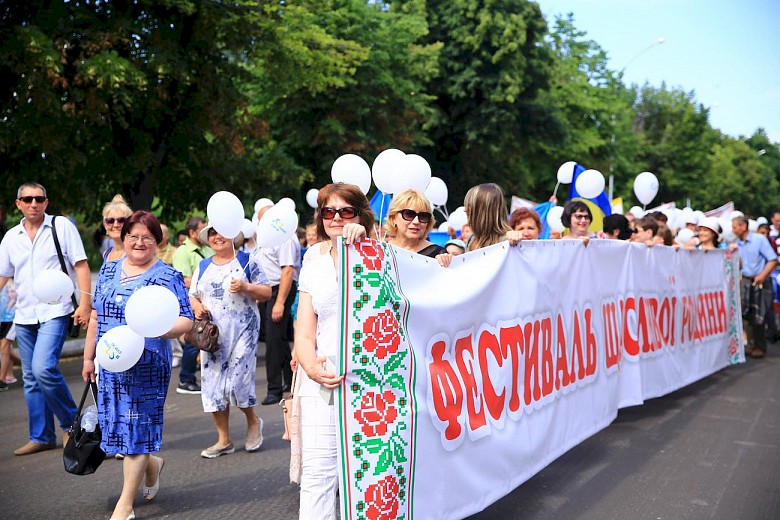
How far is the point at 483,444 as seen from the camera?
15.4 feet

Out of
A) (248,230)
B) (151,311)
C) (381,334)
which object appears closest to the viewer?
(381,334)

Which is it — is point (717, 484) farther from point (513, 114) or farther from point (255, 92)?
point (513, 114)

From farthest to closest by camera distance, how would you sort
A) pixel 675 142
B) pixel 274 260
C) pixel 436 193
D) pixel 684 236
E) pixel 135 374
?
pixel 675 142
pixel 684 236
pixel 436 193
pixel 274 260
pixel 135 374

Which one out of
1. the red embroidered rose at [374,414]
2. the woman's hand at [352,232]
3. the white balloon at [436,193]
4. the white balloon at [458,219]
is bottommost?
the red embroidered rose at [374,414]

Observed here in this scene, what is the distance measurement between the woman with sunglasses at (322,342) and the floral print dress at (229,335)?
2206 millimetres

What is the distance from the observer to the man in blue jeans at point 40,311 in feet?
21.9

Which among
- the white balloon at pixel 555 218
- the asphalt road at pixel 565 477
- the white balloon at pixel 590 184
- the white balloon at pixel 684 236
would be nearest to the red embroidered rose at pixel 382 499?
the asphalt road at pixel 565 477

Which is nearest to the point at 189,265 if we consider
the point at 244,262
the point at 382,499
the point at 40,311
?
the point at 40,311

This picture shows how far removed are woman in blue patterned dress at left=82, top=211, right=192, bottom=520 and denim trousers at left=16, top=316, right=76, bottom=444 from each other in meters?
1.73

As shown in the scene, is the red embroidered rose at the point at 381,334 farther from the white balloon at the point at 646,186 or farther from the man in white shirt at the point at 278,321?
the white balloon at the point at 646,186

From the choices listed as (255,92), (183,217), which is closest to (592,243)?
(183,217)

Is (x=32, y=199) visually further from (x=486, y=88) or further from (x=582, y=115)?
(x=582, y=115)

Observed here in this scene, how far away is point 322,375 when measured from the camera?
390cm

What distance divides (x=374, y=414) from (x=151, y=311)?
4.42 feet
